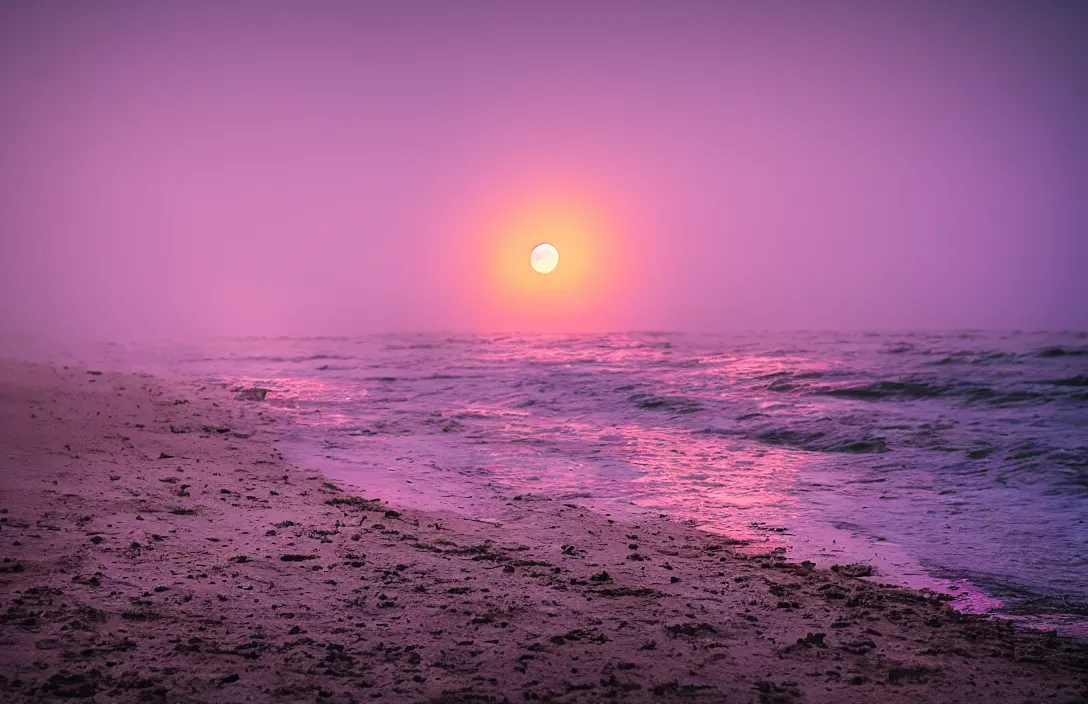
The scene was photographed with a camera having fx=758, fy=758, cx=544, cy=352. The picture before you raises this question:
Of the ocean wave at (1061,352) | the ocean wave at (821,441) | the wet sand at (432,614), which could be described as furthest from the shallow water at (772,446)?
the wet sand at (432,614)

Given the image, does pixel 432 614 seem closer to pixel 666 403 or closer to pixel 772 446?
pixel 772 446

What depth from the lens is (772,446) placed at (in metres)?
10.6

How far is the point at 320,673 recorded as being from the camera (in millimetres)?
3334

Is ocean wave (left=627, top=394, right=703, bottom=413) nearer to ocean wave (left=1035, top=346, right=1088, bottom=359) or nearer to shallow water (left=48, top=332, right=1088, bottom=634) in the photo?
shallow water (left=48, top=332, right=1088, bottom=634)

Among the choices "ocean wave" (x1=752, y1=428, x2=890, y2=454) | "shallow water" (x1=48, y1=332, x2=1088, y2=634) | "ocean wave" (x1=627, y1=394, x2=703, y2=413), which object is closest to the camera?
"shallow water" (x1=48, y1=332, x2=1088, y2=634)

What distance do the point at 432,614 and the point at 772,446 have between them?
300 inches

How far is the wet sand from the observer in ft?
10.9

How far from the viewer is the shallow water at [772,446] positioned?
592 centimetres

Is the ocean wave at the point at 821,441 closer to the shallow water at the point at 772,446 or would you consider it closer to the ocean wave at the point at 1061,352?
the shallow water at the point at 772,446

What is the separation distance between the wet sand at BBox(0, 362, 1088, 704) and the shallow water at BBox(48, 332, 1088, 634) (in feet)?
2.47

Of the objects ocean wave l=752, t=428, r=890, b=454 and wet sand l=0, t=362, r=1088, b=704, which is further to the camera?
ocean wave l=752, t=428, r=890, b=454

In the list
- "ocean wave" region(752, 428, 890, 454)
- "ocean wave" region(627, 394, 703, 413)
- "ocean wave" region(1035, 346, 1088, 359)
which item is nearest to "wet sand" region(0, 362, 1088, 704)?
"ocean wave" region(752, 428, 890, 454)

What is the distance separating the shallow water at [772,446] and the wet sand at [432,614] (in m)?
0.75

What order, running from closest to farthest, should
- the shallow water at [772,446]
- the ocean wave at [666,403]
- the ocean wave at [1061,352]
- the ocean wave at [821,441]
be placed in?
the shallow water at [772,446], the ocean wave at [821,441], the ocean wave at [666,403], the ocean wave at [1061,352]
